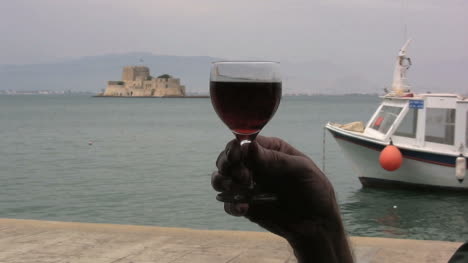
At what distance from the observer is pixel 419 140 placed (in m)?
13.7

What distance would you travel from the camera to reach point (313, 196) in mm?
1200

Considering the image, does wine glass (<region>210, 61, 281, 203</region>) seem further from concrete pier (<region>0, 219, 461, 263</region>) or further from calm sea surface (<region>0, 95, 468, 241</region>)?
calm sea surface (<region>0, 95, 468, 241</region>)

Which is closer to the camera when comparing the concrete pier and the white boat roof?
the concrete pier

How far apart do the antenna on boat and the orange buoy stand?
2224mm

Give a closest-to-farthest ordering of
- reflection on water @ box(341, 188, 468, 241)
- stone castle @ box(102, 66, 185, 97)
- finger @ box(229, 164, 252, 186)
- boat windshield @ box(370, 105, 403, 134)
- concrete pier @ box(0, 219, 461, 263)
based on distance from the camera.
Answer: finger @ box(229, 164, 252, 186) → concrete pier @ box(0, 219, 461, 263) → reflection on water @ box(341, 188, 468, 241) → boat windshield @ box(370, 105, 403, 134) → stone castle @ box(102, 66, 185, 97)

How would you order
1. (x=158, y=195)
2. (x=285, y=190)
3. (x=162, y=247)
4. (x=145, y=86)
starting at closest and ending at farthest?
(x=285, y=190) < (x=162, y=247) < (x=158, y=195) < (x=145, y=86)

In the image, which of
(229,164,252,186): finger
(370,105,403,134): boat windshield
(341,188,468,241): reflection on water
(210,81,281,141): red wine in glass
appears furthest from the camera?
(370,105,403,134): boat windshield

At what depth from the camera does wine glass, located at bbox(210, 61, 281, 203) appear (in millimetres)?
1201

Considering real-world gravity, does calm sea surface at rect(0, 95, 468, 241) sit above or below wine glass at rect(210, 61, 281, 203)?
below

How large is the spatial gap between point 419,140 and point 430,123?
1.48 feet

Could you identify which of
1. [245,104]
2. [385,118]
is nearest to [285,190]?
[245,104]

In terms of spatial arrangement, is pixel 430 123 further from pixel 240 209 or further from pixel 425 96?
pixel 240 209

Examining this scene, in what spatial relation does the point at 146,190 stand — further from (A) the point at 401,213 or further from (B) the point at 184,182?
(A) the point at 401,213

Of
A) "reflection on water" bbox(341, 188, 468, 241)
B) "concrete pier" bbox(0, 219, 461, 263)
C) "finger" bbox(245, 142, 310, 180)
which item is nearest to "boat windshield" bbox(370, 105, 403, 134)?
"reflection on water" bbox(341, 188, 468, 241)
